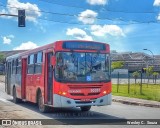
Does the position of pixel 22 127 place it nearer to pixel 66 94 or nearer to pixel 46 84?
pixel 66 94

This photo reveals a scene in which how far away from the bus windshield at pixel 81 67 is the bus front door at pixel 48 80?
2.46 ft

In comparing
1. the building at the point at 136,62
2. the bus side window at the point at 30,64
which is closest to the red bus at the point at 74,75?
the bus side window at the point at 30,64

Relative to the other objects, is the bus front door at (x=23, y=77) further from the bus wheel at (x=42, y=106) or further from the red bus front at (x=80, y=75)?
the red bus front at (x=80, y=75)

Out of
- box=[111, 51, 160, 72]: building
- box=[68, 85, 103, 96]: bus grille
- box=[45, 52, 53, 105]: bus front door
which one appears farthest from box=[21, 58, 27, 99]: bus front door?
box=[111, 51, 160, 72]: building

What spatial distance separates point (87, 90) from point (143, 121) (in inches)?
114

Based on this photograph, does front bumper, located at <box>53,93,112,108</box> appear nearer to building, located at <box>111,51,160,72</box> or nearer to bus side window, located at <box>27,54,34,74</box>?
bus side window, located at <box>27,54,34,74</box>

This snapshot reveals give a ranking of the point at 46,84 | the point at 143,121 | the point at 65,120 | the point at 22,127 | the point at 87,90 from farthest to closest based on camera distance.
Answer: the point at 46,84
the point at 87,90
the point at 65,120
the point at 143,121
the point at 22,127

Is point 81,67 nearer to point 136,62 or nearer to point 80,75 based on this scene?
point 80,75

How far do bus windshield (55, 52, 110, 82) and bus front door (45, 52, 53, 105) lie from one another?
2.46 feet

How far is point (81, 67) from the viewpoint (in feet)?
54.0

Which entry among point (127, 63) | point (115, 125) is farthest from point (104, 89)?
point (127, 63)

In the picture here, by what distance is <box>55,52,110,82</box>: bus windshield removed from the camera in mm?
16281

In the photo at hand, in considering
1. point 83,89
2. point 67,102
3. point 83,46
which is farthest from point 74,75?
point 83,46

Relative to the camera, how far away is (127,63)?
4732 inches
